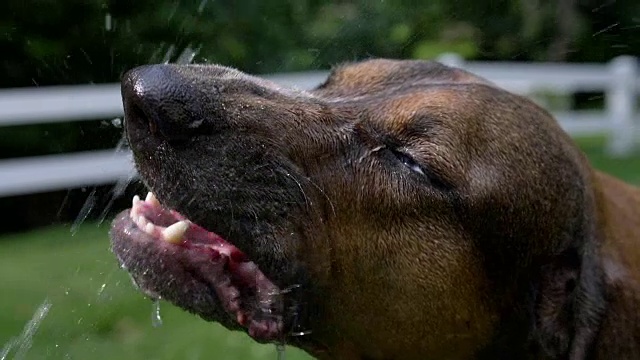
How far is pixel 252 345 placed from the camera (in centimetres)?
591

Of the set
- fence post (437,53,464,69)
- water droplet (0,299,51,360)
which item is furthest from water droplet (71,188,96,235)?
fence post (437,53,464,69)

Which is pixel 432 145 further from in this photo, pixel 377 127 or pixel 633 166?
pixel 633 166

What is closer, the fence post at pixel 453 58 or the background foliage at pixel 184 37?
the background foliage at pixel 184 37

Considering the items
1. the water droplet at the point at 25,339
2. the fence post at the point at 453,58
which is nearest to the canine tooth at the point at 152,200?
the water droplet at the point at 25,339

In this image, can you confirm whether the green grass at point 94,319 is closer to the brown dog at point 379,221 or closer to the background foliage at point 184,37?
the brown dog at point 379,221

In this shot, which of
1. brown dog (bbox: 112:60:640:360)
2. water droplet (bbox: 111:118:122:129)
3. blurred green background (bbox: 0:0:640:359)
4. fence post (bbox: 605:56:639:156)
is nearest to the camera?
brown dog (bbox: 112:60:640:360)

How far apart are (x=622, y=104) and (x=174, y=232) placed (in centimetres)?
1345

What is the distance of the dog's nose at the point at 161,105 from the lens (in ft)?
8.80

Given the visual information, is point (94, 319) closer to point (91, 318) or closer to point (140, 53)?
point (91, 318)

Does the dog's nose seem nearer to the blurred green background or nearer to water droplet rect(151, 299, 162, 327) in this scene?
water droplet rect(151, 299, 162, 327)

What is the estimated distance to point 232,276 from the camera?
9.73 ft

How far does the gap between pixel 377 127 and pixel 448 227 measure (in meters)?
0.37

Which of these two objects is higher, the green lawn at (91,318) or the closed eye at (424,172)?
the closed eye at (424,172)

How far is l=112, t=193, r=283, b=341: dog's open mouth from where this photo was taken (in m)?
2.88
